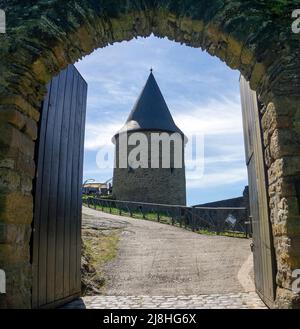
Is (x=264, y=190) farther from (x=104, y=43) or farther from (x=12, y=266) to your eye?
(x=12, y=266)

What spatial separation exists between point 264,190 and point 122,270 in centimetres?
Result: 434

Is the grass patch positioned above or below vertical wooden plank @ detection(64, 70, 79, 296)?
below

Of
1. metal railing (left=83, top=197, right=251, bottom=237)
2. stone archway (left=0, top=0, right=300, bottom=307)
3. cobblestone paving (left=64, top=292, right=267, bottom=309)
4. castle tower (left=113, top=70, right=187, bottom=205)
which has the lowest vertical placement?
cobblestone paving (left=64, top=292, right=267, bottom=309)

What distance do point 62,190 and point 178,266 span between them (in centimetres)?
371

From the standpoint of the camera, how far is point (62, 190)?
196 inches

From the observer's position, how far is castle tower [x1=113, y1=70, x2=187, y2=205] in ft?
76.7

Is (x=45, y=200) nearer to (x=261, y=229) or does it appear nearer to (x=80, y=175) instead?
(x=80, y=175)

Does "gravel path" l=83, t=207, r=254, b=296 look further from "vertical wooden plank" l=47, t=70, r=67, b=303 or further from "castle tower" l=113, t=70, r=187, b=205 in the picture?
"castle tower" l=113, t=70, r=187, b=205

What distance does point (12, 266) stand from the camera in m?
3.18

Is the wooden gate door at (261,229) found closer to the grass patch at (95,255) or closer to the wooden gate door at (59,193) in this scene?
the wooden gate door at (59,193)

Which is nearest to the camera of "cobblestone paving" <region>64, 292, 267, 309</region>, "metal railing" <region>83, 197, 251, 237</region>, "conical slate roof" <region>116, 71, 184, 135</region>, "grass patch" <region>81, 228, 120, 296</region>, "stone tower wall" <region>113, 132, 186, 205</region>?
"cobblestone paving" <region>64, 292, 267, 309</region>

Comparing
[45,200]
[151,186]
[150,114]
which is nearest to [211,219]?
[151,186]

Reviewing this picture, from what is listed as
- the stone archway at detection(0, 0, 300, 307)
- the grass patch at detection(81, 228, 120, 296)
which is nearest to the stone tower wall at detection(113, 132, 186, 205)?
the grass patch at detection(81, 228, 120, 296)

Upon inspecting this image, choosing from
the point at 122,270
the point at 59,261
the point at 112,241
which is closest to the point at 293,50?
the point at 59,261
